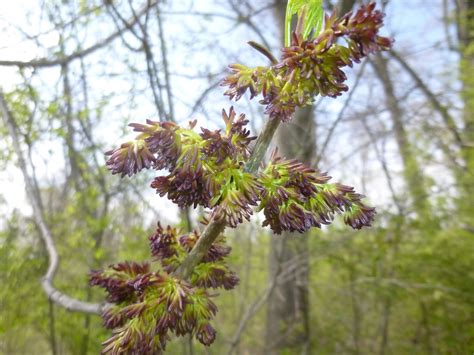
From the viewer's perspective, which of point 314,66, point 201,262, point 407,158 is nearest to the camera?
point 314,66

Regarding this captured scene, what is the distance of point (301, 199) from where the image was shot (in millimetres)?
732

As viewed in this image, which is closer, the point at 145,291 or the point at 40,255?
the point at 145,291

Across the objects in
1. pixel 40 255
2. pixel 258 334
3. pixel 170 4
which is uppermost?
pixel 170 4

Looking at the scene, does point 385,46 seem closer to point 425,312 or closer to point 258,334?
point 425,312

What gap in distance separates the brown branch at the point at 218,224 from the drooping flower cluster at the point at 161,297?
34 millimetres

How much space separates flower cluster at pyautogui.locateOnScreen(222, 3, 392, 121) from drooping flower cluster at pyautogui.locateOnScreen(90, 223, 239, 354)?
36 centimetres

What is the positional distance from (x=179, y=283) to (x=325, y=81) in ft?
1.50

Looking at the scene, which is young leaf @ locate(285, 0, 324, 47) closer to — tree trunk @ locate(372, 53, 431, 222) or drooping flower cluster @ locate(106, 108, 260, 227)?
drooping flower cluster @ locate(106, 108, 260, 227)

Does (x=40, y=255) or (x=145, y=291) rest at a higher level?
(x=40, y=255)

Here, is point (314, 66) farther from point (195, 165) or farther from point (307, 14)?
point (195, 165)

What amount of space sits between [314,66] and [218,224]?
0.33 metres

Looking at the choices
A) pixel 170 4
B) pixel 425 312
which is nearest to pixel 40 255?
pixel 170 4

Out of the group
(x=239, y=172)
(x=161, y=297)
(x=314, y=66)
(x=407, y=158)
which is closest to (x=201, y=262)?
(x=161, y=297)

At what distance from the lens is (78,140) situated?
3838 millimetres
